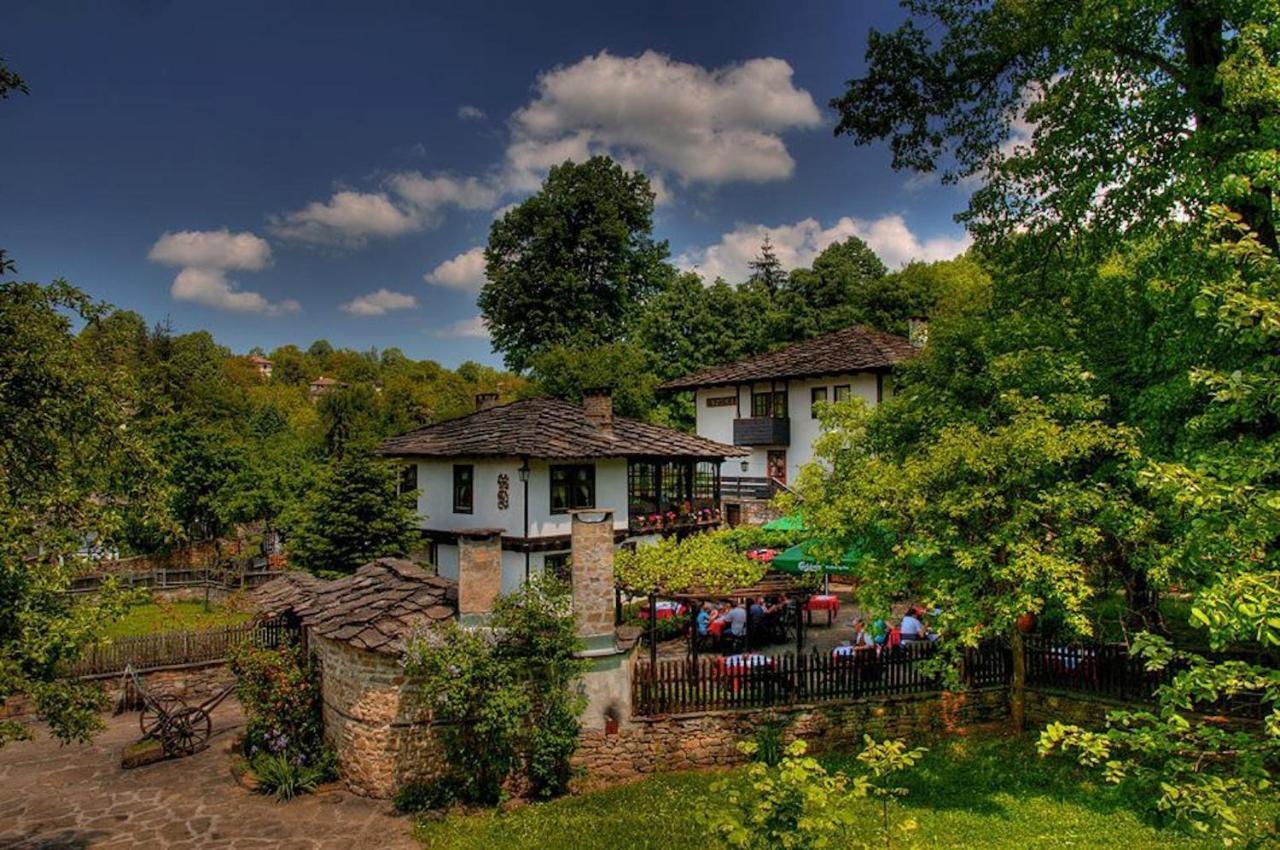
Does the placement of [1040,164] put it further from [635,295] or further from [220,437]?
[635,295]

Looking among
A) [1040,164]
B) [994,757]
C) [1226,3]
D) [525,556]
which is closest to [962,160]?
[1040,164]

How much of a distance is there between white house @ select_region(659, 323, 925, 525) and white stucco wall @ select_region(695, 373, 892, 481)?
42 mm

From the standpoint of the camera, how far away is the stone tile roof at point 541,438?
22250 millimetres

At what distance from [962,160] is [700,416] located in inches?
909

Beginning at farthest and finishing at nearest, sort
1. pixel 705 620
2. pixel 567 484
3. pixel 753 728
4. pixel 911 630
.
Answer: pixel 567 484 < pixel 705 620 < pixel 911 630 < pixel 753 728

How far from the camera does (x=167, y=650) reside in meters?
19.4

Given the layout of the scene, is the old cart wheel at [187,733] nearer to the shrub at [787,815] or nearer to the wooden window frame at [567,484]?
the wooden window frame at [567,484]

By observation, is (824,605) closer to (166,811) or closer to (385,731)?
(385,731)

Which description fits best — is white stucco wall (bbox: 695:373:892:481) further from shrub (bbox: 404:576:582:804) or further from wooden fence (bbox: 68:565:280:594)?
wooden fence (bbox: 68:565:280:594)

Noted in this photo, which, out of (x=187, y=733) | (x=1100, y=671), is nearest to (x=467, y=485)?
(x=187, y=733)

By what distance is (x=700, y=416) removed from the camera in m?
37.3

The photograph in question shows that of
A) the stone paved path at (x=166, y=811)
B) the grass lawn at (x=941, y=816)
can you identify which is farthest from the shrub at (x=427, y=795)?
the grass lawn at (x=941, y=816)

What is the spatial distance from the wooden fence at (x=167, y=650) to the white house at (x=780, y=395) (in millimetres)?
17976

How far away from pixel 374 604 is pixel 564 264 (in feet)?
109
